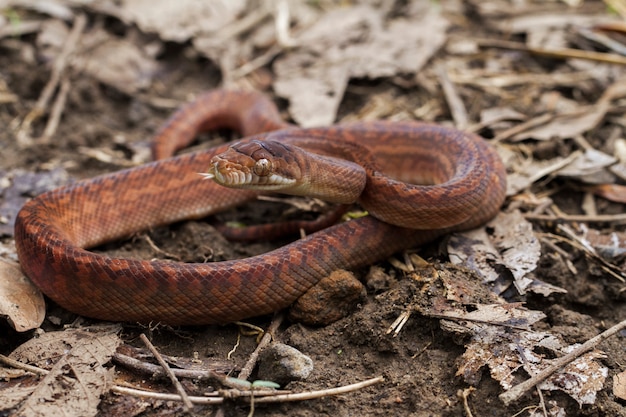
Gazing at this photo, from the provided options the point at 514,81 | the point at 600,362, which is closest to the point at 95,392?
the point at 600,362

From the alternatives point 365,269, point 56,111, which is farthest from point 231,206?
point 56,111

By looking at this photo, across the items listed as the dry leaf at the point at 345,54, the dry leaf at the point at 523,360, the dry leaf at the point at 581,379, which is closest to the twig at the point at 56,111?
the dry leaf at the point at 345,54

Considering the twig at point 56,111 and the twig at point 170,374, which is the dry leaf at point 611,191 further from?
the twig at point 56,111

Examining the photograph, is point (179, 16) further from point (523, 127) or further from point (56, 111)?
point (523, 127)

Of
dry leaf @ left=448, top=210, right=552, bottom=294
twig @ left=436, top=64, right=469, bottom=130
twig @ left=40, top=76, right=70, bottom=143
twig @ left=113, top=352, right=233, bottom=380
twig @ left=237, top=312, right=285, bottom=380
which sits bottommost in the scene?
dry leaf @ left=448, top=210, right=552, bottom=294

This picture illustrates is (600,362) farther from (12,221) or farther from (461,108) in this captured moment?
(12,221)

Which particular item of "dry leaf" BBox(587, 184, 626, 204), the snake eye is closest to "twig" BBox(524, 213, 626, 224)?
"dry leaf" BBox(587, 184, 626, 204)

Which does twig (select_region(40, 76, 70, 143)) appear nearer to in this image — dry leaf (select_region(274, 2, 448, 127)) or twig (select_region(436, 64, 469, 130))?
dry leaf (select_region(274, 2, 448, 127))
